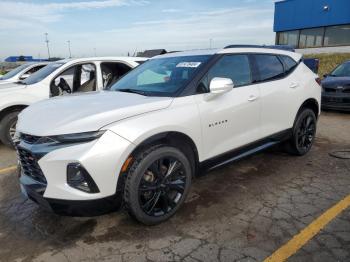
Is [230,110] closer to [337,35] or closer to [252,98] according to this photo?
[252,98]

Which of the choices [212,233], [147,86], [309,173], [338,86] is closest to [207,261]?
[212,233]

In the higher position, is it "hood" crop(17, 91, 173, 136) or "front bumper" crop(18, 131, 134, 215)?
"hood" crop(17, 91, 173, 136)

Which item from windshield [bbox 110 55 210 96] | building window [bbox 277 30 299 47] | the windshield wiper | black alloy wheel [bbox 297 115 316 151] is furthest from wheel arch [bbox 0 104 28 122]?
building window [bbox 277 30 299 47]

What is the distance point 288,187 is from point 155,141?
195cm

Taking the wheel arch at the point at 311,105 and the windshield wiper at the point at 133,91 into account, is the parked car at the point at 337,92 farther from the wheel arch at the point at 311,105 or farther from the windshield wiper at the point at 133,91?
the windshield wiper at the point at 133,91

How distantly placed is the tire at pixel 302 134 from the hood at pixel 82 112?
248cm

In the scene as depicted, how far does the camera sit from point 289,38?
32219 millimetres

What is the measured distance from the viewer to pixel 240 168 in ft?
15.0

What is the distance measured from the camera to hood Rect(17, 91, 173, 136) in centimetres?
267

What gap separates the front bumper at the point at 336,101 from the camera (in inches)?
318

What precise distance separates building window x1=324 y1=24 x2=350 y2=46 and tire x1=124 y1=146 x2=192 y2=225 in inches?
1125

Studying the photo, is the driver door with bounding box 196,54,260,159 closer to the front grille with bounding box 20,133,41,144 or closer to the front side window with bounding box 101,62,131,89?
the front grille with bounding box 20,133,41,144

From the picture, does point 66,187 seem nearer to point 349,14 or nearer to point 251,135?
point 251,135

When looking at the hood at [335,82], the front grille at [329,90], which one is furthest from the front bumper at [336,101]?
the hood at [335,82]
